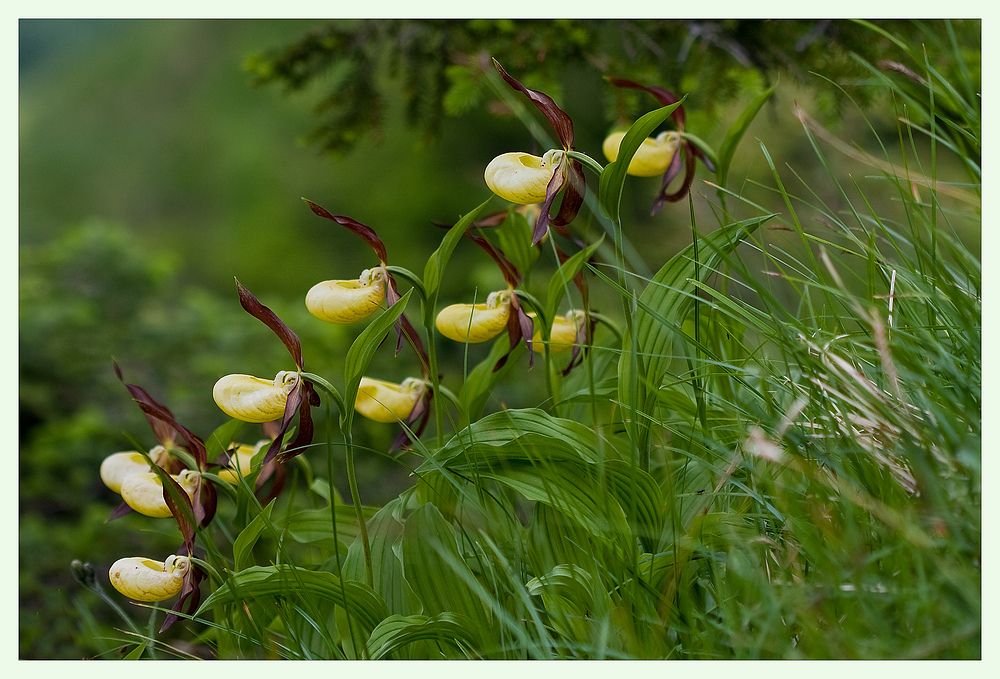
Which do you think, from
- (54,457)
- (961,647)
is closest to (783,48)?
(961,647)

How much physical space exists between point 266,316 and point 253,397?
0.07 meters

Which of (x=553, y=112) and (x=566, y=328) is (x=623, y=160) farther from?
(x=566, y=328)

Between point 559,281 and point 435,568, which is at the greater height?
point 559,281

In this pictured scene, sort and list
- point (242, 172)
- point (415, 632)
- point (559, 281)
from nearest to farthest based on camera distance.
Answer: point (415, 632)
point (559, 281)
point (242, 172)

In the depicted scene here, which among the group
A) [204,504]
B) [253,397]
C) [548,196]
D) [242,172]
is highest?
[548,196]

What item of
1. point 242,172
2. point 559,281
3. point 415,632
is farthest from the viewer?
point 242,172

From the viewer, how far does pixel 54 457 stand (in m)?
1.58

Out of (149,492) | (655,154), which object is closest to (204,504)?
(149,492)

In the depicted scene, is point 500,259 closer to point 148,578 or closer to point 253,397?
point 253,397

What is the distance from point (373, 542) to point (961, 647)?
0.43 m

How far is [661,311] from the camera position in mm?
677

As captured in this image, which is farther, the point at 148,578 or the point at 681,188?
the point at 681,188

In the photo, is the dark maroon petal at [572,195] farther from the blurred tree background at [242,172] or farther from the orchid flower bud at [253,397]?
the orchid flower bud at [253,397]

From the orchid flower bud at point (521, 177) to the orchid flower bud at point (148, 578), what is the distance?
392mm
